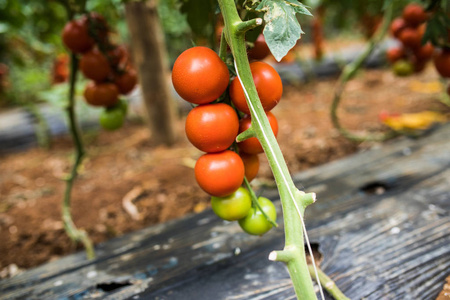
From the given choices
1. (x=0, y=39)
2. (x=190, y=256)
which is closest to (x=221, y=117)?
(x=190, y=256)

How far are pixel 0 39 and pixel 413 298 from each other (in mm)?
2886

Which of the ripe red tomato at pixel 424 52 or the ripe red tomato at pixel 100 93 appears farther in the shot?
the ripe red tomato at pixel 424 52

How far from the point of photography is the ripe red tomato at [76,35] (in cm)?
90

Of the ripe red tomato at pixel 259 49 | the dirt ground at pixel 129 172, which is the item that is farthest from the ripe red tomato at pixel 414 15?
the ripe red tomato at pixel 259 49

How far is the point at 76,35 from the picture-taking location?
91cm

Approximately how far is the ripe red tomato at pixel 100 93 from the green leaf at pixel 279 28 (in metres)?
0.65

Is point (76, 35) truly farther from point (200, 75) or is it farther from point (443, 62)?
point (443, 62)

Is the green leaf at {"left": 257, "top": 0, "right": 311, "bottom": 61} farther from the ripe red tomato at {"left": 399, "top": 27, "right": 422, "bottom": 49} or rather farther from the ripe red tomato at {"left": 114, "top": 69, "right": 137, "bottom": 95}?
the ripe red tomato at {"left": 399, "top": 27, "right": 422, "bottom": 49}

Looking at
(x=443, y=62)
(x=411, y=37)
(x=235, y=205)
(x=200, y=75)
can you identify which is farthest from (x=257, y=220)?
(x=411, y=37)

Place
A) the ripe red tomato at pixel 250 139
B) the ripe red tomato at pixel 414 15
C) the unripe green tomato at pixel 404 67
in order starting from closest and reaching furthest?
1. the ripe red tomato at pixel 250 139
2. the ripe red tomato at pixel 414 15
3. the unripe green tomato at pixel 404 67

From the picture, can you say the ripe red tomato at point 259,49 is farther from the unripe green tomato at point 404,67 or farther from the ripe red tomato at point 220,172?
the unripe green tomato at point 404,67

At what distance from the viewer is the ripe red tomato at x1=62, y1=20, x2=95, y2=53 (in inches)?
35.5

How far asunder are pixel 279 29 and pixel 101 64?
25.7 inches

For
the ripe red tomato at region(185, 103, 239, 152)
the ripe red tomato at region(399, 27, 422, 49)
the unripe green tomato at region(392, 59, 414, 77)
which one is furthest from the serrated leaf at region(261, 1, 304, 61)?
the unripe green tomato at region(392, 59, 414, 77)
